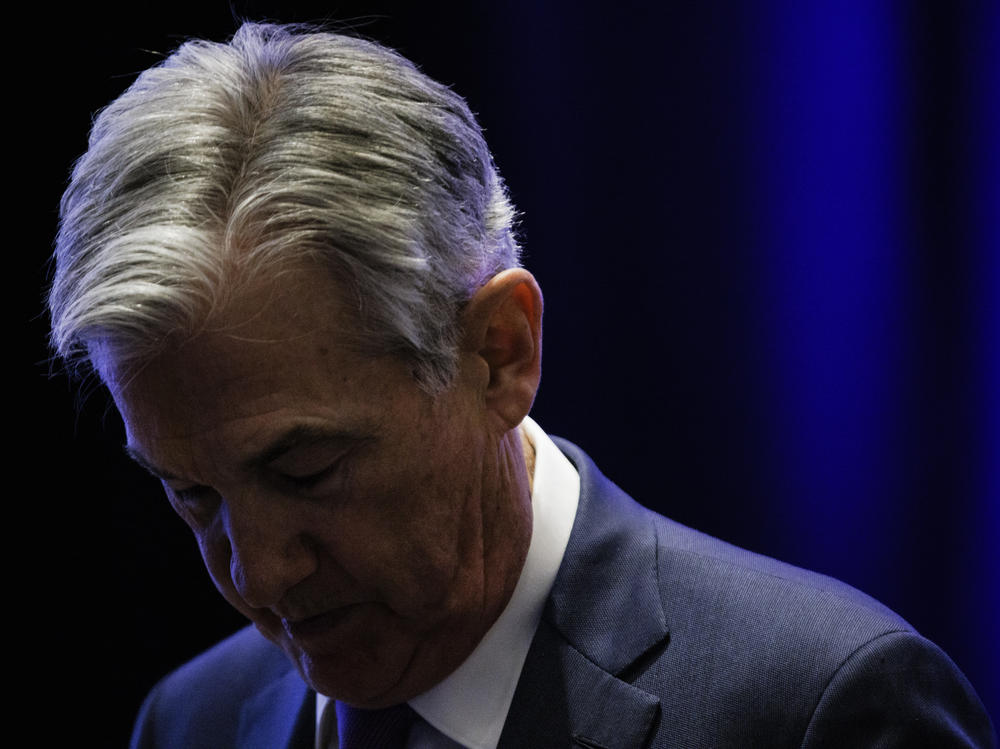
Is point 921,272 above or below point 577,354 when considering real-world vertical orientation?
above

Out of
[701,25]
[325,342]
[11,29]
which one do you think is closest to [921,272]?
[701,25]

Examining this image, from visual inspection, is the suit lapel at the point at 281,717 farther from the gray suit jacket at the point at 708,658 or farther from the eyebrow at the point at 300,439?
the eyebrow at the point at 300,439

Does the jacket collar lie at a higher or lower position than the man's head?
lower

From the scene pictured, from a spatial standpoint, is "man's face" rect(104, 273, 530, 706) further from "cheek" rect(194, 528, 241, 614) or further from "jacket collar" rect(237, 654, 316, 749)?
"jacket collar" rect(237, 654, 316, 749)

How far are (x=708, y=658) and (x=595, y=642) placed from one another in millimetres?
126

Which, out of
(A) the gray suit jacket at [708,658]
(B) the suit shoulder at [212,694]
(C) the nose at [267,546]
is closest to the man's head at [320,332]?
(C) the nose at [267,546]

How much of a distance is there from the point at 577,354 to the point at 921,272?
2.01 ft

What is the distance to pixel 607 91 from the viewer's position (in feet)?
7.11

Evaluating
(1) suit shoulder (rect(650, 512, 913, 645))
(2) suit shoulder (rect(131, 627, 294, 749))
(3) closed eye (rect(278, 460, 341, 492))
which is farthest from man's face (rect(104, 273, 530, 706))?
(2) suit shoulder (rect(131, 627, 294, 749))

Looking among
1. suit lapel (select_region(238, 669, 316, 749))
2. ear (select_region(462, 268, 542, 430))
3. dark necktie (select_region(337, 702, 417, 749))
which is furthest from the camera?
suit lapel (select_region(238, 669, 316, 749))

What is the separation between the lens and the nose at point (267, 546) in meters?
1.29

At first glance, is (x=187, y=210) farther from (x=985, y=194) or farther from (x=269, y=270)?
(x=985, y=194)

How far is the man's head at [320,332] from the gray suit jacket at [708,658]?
0.36 ft

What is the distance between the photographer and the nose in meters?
1.29
